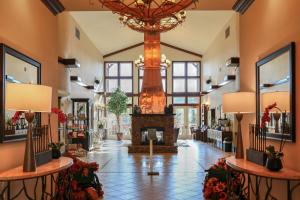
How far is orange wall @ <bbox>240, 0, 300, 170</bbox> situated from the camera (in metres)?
3.74

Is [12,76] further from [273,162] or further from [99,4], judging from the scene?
[273,162]

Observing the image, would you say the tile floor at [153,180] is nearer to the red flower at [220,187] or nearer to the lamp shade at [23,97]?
the red flower at [220,187]

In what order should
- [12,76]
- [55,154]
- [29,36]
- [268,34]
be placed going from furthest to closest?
[55,154]
[29,36]
[268,34]
[12,76]

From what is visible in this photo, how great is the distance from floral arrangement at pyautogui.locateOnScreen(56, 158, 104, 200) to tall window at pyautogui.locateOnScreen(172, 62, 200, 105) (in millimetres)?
17052

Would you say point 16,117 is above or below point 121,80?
below

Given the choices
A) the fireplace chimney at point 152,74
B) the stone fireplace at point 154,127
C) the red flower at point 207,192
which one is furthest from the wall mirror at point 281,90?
the stone fireplace at point 154,127

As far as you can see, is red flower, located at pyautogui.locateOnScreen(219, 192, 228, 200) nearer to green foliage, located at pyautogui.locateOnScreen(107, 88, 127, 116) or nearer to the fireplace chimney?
the fireplace chimney

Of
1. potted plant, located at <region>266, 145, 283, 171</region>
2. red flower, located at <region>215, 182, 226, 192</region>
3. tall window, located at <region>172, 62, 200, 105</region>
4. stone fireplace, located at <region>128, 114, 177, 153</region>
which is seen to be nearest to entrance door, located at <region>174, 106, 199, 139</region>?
tall window, located at <region>172, 62, 200, 105</region>

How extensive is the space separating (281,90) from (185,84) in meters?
18.6

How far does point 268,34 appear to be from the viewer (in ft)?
15.2

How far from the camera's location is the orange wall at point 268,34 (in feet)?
12.3

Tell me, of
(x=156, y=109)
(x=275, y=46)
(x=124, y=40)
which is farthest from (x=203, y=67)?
(x=275, y=46)

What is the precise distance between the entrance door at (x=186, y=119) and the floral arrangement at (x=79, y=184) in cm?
1694

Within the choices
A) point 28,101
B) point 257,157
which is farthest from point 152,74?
point 28,101
